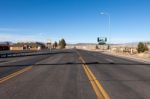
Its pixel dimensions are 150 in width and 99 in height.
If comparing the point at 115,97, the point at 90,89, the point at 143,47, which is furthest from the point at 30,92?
the point at 143,47

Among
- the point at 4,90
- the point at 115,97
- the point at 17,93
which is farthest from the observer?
the point at 4,90

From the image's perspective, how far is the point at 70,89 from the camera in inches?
408

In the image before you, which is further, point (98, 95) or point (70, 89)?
point (70, 89)

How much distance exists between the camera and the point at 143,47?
8075 cm

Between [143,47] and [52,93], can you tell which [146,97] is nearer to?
[52,93]

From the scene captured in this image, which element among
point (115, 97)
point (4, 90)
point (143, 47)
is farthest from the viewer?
point (143, 47)

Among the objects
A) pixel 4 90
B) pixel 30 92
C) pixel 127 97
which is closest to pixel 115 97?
pixel 127 97

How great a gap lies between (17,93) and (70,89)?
214 centimetres

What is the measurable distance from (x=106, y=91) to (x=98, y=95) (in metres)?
0.91

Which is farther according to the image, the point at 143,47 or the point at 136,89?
the point at 143,47

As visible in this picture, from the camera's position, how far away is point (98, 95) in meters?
9.09

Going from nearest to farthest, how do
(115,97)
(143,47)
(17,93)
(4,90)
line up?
(115,97) < (17,93) < (4,90) < (143,47)

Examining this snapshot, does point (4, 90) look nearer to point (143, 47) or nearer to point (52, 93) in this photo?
point (52, 93)

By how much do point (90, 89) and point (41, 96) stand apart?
2.31 metres
